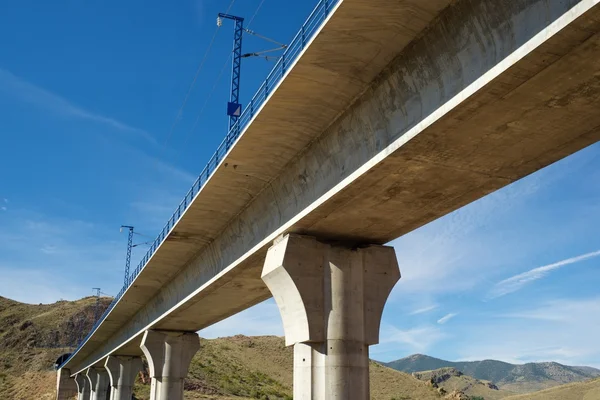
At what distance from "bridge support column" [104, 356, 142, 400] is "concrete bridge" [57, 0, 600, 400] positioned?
94.4 ft

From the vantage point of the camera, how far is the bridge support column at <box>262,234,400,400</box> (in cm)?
1412

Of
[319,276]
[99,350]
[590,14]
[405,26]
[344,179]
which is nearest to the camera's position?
[590,14]

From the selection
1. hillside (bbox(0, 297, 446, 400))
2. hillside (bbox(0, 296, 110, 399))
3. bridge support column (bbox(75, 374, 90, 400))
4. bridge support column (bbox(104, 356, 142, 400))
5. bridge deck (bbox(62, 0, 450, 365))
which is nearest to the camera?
bridge deck (bbox(62, 0, 450, 365))

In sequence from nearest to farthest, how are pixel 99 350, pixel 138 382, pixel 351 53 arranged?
pixel 351 53 < pixel 99 350 < pixel 138 382

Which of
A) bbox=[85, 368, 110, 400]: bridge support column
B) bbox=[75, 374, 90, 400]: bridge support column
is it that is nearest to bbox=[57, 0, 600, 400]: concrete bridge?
bbox=[85, 368, 110, 400]: bridge support column

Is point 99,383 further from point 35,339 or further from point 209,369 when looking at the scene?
point 35,339

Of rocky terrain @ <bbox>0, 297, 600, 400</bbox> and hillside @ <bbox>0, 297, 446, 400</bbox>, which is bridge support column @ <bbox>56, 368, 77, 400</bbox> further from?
rocky terrain @ <bbox>0, 297, 600, 400</bbox>

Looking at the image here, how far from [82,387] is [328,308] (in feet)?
224

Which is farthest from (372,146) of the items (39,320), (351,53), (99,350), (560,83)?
(39,320)

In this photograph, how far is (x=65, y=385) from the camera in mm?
76062

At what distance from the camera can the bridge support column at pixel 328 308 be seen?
1412 cm

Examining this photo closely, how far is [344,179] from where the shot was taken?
1213 centimetres

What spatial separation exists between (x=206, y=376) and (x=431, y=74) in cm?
7650

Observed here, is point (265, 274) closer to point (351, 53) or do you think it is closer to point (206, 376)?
point (351, 53)
